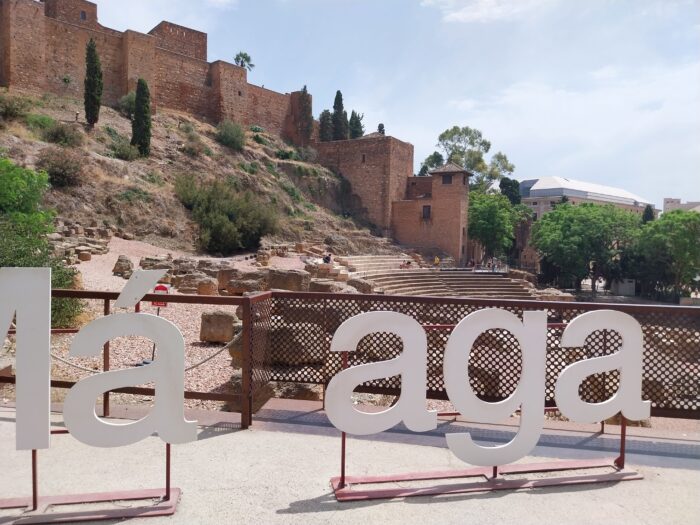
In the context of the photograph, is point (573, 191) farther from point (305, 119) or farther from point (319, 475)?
point (319, 475)

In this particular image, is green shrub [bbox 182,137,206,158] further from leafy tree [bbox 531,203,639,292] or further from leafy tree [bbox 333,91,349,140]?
leafy tree [bbox 531,203,639,292]

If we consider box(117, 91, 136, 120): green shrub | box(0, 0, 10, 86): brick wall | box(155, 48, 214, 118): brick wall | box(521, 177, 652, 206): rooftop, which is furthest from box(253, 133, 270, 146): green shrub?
box(521, 177, 652, 206): rooftop

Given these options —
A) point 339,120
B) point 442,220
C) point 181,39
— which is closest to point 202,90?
point 181,39

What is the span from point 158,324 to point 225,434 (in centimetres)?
160

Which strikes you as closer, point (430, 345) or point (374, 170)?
point (430, 345)

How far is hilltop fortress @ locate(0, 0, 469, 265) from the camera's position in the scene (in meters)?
32.0

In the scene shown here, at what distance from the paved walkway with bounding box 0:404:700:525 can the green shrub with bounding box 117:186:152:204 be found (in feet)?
70.9

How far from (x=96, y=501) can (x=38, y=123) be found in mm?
28521

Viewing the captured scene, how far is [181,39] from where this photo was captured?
4272 centimetres

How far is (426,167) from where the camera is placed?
6144cm

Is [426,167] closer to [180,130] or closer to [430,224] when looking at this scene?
[430,224]

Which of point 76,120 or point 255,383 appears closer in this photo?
point 255,383

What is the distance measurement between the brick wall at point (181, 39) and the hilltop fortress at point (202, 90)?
0.08 meters

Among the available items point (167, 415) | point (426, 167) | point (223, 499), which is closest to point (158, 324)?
point (167, 415)
